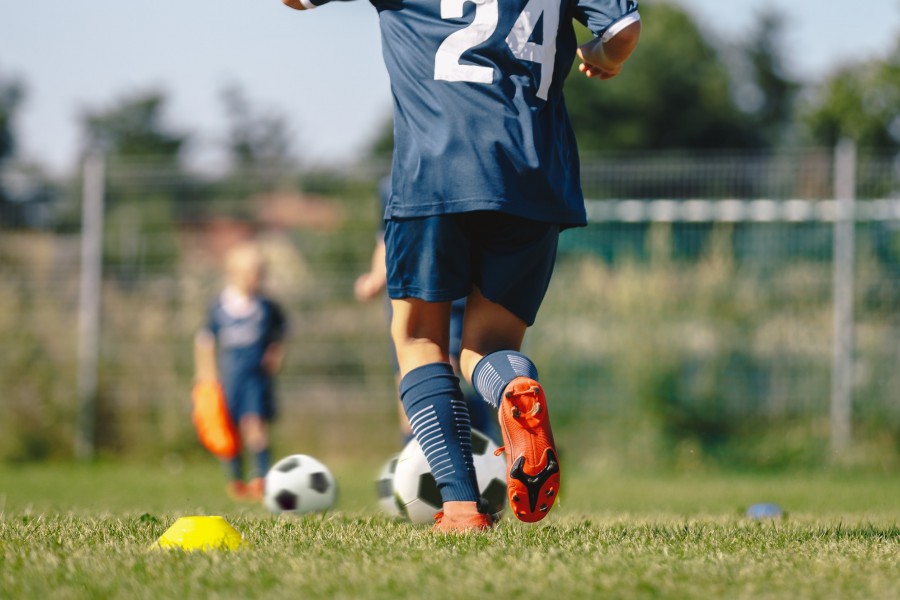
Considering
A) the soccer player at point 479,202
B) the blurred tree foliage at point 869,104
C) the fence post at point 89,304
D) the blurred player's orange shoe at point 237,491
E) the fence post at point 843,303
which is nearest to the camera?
the soccer player at point 479,202

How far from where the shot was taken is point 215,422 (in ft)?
31.2

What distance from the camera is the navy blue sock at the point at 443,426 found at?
3535mm

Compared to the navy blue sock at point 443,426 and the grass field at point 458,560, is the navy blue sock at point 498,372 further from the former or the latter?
the grass field at point 458,560

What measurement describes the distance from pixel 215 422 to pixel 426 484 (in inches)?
215

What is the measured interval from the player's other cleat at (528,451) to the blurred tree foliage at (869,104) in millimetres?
24192

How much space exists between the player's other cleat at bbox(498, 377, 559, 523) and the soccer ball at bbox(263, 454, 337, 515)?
212 cm

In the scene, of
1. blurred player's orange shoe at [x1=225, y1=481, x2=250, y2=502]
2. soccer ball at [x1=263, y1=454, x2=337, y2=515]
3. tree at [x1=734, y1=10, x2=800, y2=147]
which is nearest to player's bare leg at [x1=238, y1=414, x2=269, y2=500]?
blurred player's orange shoe at [x1=225, y1=481, x2=250, y2=502]

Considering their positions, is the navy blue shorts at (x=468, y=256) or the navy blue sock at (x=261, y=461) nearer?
the navy blue shorts at (x=468, y=256)

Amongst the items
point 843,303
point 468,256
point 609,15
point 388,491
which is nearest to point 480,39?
point 609,15

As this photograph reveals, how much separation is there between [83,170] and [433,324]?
9308 mm

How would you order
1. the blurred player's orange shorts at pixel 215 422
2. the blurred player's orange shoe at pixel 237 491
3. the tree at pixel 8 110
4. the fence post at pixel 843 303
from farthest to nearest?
the tree at pixel 8 110 < the fence post at pixel 843 303 < the blurred player's orange shorts at pixel 215 422 < the blurred player's orange shoe at pixel 237 491

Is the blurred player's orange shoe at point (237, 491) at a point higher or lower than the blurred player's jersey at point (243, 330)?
lower

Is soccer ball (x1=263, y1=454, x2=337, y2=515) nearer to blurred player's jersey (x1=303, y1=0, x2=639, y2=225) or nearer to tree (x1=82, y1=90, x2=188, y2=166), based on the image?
blurred player's jersey (x1=303, y1=0, x2=639, y2=225)

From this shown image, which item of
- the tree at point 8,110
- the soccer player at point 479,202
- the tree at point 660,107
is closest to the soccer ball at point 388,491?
the soccer player at point 479,202
